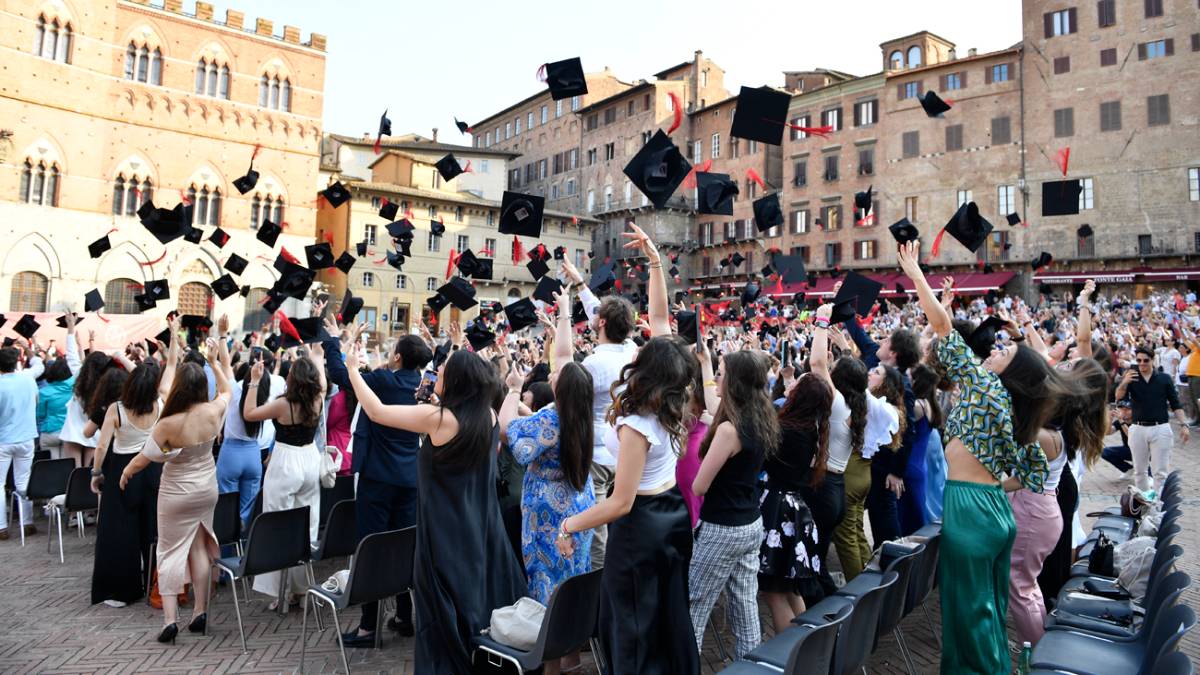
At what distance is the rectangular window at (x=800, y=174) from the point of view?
45.1 meters

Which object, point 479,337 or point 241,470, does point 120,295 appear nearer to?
point 241,470

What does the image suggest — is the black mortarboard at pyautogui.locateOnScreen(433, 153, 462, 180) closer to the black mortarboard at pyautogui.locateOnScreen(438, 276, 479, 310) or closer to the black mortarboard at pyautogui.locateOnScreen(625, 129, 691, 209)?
the black mortarboard at pyautogui.locateOnScreen(438, 276, 479, 310)

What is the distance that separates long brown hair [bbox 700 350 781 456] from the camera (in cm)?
352

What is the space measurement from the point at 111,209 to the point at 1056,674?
3904cm

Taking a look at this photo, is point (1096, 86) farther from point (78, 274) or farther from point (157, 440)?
point (78, 274)

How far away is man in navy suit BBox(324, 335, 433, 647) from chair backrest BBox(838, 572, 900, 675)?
2.98 meters

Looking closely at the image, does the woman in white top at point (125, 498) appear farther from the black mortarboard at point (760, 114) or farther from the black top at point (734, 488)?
the black mortarboard at point (760, 114)

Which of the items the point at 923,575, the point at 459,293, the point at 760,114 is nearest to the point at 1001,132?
the point at 760,114

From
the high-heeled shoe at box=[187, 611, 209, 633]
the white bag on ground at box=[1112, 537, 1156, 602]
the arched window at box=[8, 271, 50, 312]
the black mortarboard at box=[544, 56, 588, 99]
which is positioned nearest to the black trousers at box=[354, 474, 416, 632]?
the high-heeled shoe at box=[187, 611, 209, 633]

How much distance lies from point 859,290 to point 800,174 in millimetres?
41200

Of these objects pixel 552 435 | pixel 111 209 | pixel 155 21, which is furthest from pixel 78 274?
pixel 552 435

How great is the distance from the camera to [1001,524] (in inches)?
135

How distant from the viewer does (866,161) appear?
42.4m

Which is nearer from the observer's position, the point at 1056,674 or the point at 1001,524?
the point at 1056,674
